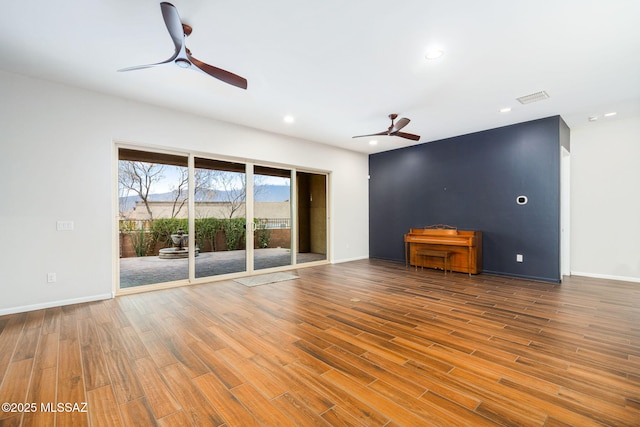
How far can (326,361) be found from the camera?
230 cm

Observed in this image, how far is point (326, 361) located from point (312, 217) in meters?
5.40

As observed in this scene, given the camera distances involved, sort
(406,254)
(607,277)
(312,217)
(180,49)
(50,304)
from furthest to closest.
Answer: (312,217), (406,254), (607,277), (50,304), (180,49)

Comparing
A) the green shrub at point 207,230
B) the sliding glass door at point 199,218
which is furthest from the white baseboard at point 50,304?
the green shrub at point 207,230

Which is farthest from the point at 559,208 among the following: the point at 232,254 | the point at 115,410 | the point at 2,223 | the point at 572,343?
the point at 2,223

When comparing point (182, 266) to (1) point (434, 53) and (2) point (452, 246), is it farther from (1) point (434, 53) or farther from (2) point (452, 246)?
(2) point (452, 246)

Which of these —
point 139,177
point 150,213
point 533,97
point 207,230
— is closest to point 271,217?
point 207,230

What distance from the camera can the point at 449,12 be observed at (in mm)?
2416

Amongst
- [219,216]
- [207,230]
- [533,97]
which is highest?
[533,97]

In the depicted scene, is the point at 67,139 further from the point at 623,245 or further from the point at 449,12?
the point at 623,245

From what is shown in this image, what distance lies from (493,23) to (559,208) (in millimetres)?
3870

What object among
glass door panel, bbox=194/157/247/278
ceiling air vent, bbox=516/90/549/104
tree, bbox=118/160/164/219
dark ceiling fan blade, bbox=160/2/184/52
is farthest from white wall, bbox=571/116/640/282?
tree, bbox=118/160/164/219

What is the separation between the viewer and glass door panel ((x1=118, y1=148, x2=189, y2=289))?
4.45m

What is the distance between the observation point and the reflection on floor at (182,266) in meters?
4.66

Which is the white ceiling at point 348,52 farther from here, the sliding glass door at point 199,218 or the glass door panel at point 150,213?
the sliding glass door at point 199,218
